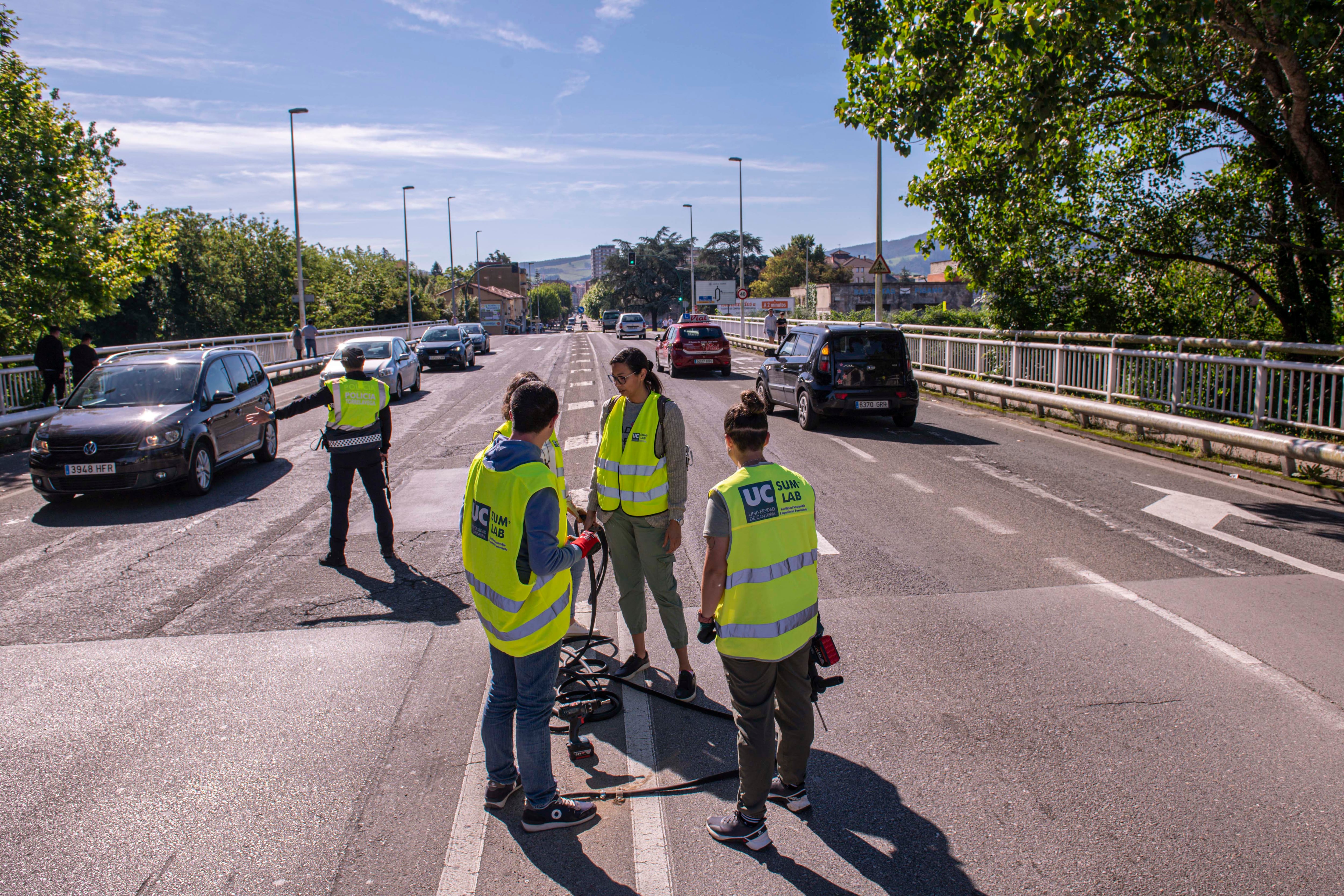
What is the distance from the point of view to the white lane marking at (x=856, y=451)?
11867 millimetres

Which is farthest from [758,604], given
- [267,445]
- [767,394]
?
[767,394]

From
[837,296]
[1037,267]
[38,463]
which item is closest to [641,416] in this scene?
Answer: [38,463]

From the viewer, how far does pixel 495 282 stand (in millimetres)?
178000

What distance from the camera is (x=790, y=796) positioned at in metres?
3.48

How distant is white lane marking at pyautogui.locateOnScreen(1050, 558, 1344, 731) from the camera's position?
428cm

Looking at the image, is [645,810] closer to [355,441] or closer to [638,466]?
[638,466]

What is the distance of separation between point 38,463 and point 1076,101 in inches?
521

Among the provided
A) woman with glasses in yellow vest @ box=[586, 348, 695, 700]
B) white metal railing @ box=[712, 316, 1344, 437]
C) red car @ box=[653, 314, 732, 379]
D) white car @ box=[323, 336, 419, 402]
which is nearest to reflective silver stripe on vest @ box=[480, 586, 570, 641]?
woman with glasses in yellow vest @ box=[586, 348, 695, 700]

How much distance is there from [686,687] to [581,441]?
31.1 ft

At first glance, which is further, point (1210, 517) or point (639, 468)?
point (1210, 517)

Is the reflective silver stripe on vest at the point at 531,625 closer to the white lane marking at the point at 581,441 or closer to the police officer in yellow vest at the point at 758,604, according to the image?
the police officer in yellow vest at the point at 758,604

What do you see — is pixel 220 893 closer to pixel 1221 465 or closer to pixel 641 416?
pixel 641 416

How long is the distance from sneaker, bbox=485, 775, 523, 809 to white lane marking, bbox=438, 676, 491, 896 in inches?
1.8

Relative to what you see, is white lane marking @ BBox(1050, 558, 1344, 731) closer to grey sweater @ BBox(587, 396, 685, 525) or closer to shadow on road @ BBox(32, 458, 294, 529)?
grey sweater @ BBox(587, 396, 685, 525)
